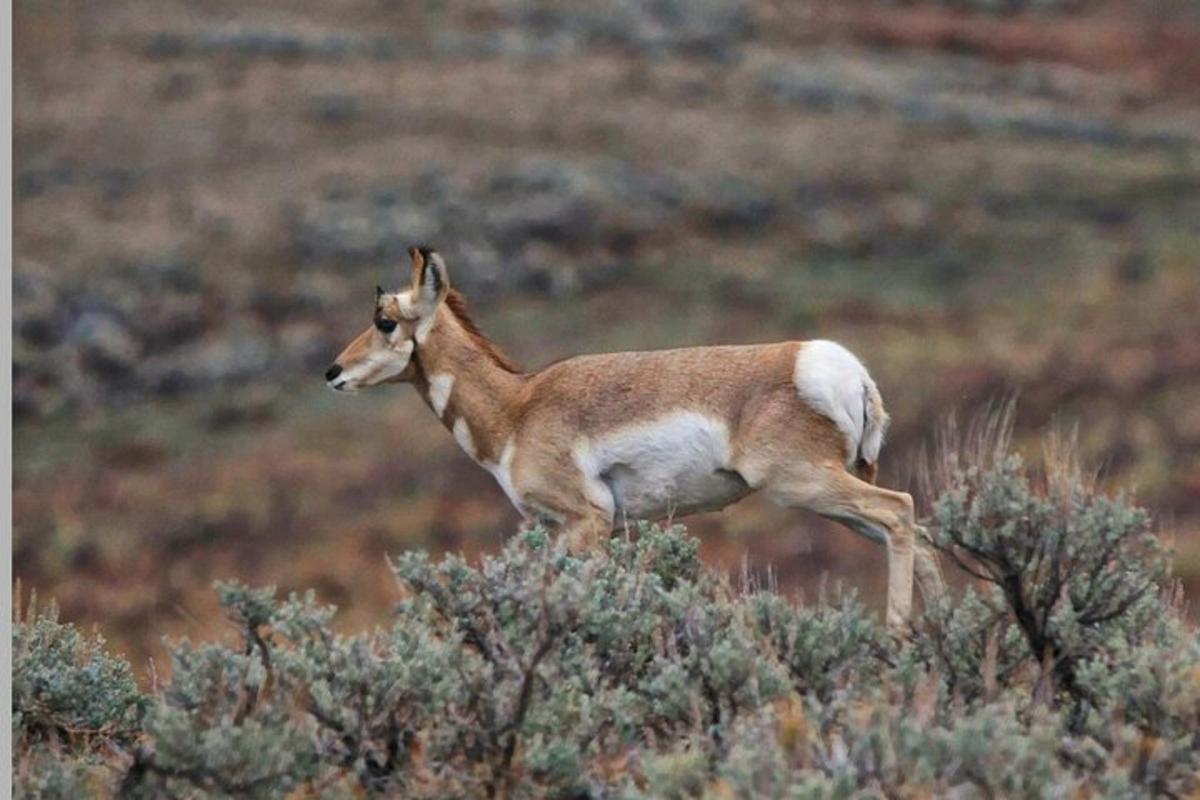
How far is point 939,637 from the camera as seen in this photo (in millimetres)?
7586

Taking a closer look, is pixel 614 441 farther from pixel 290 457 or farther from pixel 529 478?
pixel 290 457

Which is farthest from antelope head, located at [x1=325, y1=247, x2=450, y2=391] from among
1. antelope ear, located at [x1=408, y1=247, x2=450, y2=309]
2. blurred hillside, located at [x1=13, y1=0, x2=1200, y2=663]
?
blurred hillside, located at [x1=13, y1=0, x2=1200, y2=663]

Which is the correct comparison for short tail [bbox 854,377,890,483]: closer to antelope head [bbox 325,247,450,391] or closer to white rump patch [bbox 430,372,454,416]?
white rump patch [bbox 430,372,454,416]

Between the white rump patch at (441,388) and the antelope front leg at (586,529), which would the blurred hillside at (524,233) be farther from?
the antelope front leg at (586,529)

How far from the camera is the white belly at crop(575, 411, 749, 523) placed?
897 cm

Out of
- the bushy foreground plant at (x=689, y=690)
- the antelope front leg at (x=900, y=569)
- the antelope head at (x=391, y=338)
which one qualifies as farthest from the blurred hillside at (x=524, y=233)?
the bushy foreground plant at (x=689, y=690)

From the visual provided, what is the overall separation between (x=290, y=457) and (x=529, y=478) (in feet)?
96.6

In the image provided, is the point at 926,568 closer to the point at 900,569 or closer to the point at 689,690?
the point at 900,569

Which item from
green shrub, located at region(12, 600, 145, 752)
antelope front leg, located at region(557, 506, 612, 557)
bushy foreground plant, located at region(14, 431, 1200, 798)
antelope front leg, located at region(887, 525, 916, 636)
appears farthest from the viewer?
antelope front leg, located at region(557, 506, 612, 557)

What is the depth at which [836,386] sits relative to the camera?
8812 millimetres

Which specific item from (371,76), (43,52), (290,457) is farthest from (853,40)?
(290,457)

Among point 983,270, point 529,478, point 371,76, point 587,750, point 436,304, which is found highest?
point 371,76

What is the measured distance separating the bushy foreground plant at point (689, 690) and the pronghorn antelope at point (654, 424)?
825mm

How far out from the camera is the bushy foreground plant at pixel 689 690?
20.7ft
